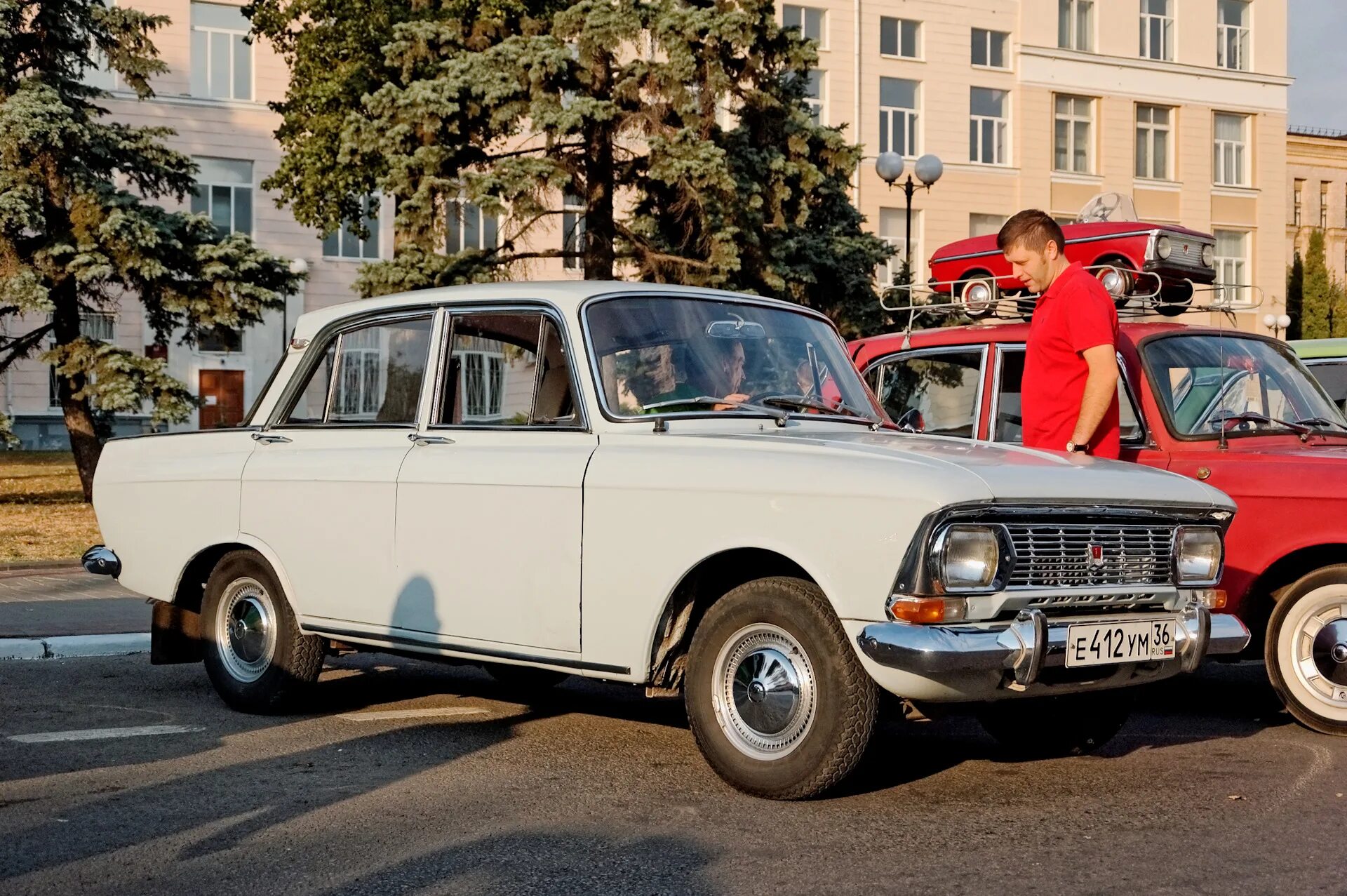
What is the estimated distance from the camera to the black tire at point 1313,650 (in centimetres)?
728

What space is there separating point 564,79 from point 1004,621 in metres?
22.4

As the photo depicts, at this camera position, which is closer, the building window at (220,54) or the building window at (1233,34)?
the building window at (220,54)

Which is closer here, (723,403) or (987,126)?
(723,403)

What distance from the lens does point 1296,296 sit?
6956 centimetres

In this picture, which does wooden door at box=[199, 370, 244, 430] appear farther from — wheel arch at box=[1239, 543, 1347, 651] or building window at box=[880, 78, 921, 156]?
wheel arch at box=[1239, 543, 1347, 651]

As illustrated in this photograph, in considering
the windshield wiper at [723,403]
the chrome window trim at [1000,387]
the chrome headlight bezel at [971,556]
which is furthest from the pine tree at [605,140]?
the chrome headlight bezel at [971,556]

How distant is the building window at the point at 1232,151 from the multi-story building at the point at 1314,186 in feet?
51.9

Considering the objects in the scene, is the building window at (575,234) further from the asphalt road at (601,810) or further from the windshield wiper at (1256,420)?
the asphalt road at (601,810)

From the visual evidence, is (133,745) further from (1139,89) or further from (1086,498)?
(1139,89)

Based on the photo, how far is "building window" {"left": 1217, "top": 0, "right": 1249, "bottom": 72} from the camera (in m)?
57.0

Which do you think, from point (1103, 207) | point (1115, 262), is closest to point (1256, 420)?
point (1103, 207)

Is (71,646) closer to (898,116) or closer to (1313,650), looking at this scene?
(1313,650)

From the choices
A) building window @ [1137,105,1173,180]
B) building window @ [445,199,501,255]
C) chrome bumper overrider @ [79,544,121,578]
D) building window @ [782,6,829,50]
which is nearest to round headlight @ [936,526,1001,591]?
chrome bumper overrider @ [79,544,121,578]

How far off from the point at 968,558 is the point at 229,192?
1661 inches
